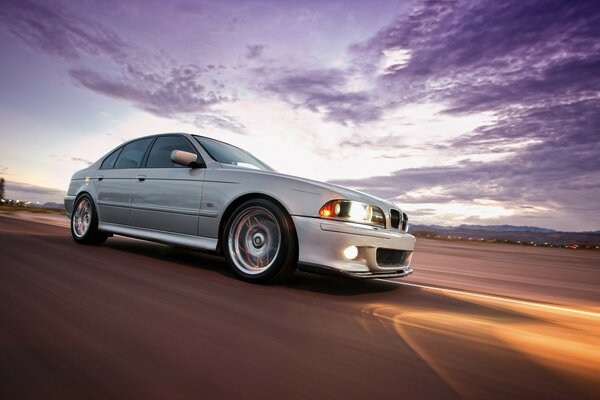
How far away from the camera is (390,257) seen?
12.2ft

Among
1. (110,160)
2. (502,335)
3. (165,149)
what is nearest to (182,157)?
(165,149)

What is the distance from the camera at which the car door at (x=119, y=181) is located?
5.13 m

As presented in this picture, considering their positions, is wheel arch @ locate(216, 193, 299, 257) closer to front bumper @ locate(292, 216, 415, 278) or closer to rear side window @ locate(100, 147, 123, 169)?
front bumper @ locate(292, 216, 415, 278)

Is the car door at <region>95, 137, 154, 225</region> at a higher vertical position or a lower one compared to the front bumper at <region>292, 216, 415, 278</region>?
higher

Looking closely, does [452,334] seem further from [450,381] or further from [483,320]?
[450,381]

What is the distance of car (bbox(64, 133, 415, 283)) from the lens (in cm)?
335

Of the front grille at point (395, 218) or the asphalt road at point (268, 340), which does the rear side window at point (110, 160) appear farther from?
the front grille at point (395, 218)

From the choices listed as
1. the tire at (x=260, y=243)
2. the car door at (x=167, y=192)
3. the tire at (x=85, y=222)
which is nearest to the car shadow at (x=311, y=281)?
the tire at (x=260, y=243)

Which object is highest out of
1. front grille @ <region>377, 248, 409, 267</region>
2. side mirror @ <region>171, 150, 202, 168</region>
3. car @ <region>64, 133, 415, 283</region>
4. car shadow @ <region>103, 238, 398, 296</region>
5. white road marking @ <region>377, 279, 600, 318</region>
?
side mirror @ <region>171, 150, 202, 168</region>

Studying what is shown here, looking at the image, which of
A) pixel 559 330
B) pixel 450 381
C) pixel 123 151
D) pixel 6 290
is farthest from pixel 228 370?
pixel 123 151

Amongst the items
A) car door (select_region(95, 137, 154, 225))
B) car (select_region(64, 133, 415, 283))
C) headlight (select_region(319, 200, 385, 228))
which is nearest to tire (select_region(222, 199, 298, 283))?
car (select_region(64, 133, 415, 283))

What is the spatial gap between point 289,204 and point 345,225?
54cm

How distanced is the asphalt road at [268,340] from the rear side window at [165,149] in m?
1.59

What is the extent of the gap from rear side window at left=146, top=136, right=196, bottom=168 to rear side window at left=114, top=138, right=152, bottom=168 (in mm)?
214
